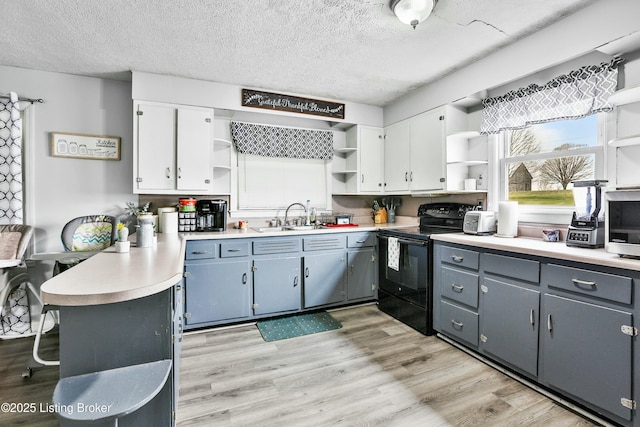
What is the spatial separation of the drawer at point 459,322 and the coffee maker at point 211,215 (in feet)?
7.36

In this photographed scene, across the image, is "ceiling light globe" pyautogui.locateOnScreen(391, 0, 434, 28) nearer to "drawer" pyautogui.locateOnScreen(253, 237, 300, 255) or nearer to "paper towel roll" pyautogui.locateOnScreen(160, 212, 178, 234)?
"drawer" pyautogui.locateOnScreen(253, 237, 300, 255)

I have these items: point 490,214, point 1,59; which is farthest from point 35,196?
point 490,214

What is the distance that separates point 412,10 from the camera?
6.18 feet

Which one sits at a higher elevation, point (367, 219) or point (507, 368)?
point (367, 219)

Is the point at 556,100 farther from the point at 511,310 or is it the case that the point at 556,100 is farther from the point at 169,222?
the point at 169,222

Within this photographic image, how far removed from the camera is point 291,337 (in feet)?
9.08

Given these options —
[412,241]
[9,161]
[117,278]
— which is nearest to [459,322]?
[412,241]

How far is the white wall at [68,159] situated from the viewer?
2926 mm

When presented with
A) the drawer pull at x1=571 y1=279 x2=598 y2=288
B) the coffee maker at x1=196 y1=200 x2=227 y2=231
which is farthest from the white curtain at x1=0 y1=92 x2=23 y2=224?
the drawer pull at x1=571 y1=279 x2=598 y2=288

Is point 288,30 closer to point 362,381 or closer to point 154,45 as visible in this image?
point 154,45

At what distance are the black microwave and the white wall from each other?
387cm

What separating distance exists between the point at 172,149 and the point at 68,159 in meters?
1.01

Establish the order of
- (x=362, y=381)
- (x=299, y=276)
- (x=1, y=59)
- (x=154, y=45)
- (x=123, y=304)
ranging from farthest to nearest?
(x=299, y=276) → (x=1, y=59) → (x=154, y=45) → (x=362, y=381) → (x=123, y=304)

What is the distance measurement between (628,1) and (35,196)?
4.75 meters
